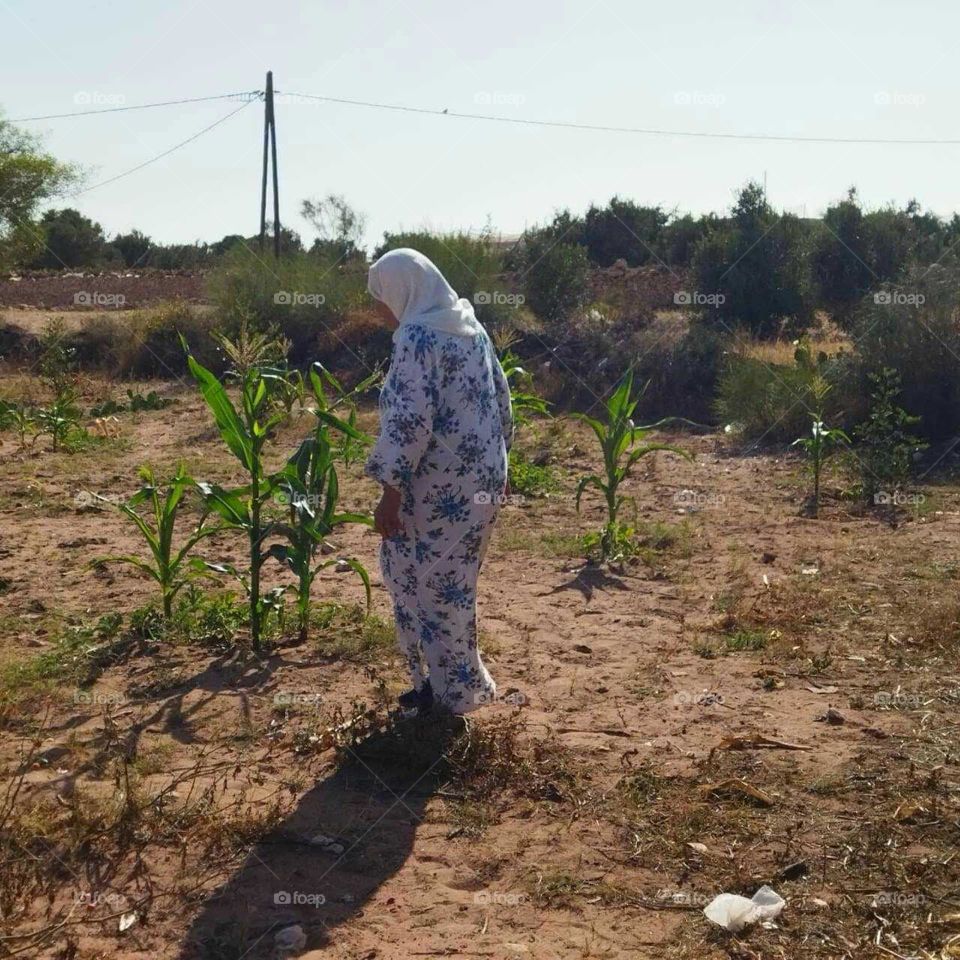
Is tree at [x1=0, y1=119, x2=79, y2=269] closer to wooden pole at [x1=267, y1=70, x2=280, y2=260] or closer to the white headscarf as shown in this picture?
wooden pole at [x1=267, y1=70, x2=280, y2=260]

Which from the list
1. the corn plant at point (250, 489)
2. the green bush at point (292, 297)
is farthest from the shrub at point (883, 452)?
the green bush at point (292, 297)

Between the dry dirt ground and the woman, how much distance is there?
0.85ft

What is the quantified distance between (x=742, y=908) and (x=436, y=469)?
5.59 ft

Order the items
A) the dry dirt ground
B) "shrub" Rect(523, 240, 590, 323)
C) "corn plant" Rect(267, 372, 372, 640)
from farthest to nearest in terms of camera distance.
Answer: "shrub" Rect(523, 240, 590, 323)
"corn plant" Rect(267, 372, 372, 640)
the dry dirt ground

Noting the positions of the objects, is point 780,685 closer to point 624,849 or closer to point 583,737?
→ point 583,737

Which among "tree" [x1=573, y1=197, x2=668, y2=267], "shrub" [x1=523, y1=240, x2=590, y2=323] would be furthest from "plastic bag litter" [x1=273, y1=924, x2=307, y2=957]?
"tree" [x1=573, y1=197, x2=668, y2=267]

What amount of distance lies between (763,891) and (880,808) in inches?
28.0

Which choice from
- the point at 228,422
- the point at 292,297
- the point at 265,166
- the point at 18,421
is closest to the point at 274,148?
the point at 265,166

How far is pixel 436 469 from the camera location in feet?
13.3

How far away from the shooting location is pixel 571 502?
8805 mm

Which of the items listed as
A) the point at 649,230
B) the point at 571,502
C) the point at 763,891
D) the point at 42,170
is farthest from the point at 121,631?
the point at 649,230

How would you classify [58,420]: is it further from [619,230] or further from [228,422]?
[619,230]

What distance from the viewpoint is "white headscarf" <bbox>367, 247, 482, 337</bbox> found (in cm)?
395

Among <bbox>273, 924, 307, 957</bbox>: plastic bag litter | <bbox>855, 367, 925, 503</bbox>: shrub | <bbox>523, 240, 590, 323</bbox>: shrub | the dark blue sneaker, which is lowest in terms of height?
<bbox>273, 924, 307, 957</bbox>: plastic bag litter
